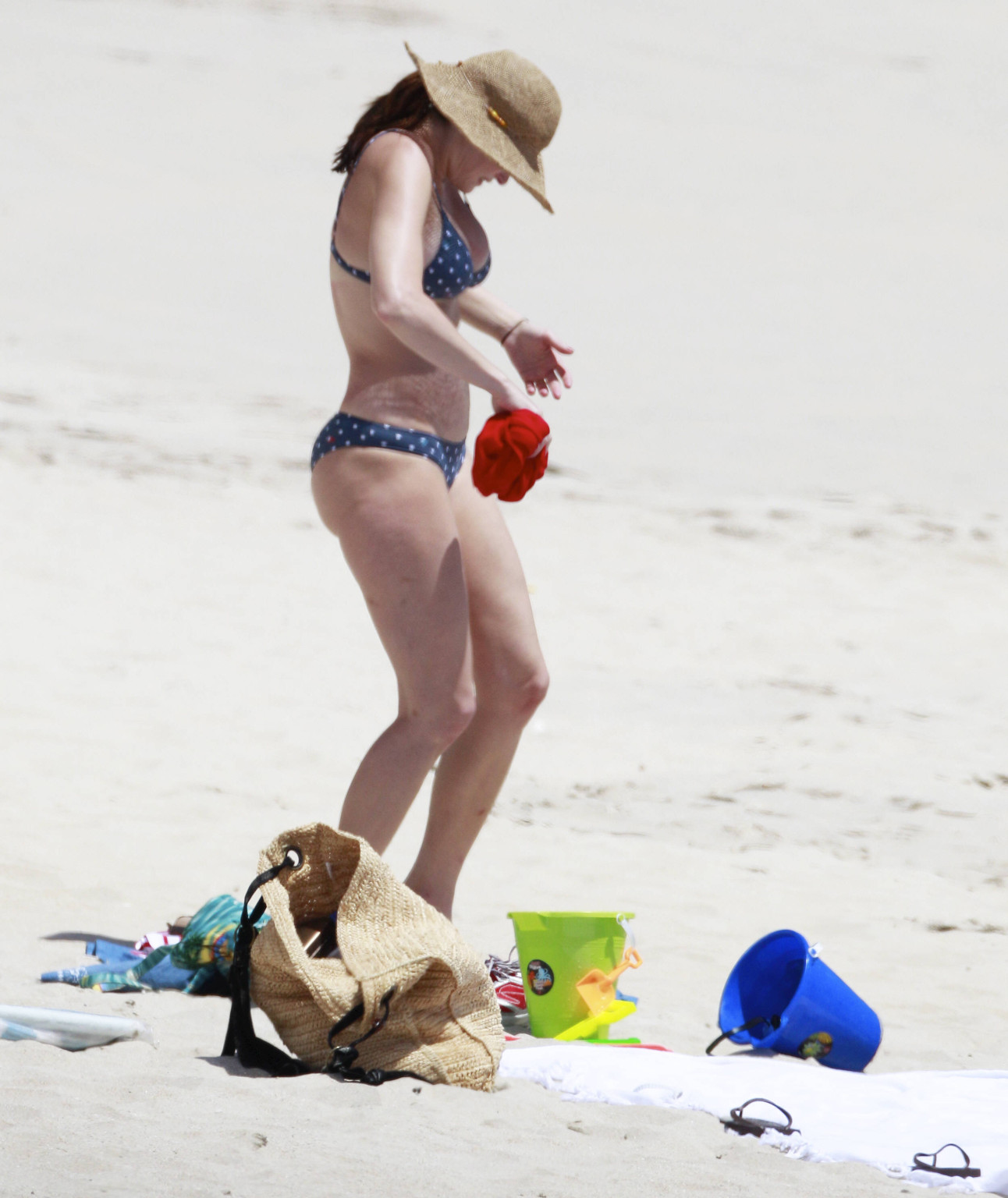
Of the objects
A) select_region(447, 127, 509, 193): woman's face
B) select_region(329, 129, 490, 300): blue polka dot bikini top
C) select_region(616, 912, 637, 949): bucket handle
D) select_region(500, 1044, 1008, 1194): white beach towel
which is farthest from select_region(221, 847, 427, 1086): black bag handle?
select_region(447, 127, 509, 193): woman's face

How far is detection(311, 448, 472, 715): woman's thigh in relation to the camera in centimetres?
322

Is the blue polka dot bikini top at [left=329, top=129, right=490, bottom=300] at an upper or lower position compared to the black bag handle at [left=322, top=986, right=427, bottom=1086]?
upper

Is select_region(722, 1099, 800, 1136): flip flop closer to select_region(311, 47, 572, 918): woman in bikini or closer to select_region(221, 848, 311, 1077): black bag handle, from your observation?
select_region(221, 848, 311, 1077): black bag handle

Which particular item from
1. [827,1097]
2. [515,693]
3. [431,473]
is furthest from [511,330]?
[827,1097]

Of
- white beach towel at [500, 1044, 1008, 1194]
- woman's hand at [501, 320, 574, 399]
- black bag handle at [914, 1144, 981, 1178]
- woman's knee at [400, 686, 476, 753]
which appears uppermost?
woman's hand at [501, 320, 574, 399]

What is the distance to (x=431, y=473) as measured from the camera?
3.27 metres

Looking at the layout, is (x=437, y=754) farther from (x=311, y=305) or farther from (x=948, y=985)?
(x=311, y=305)

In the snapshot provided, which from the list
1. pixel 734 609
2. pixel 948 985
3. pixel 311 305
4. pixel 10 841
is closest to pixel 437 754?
pixel 948 985

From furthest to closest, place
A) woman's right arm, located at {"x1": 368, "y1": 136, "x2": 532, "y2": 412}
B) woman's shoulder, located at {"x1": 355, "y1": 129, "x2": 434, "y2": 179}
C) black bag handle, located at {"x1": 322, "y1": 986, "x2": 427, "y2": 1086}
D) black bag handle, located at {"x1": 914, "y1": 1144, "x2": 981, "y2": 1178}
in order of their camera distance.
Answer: woman's shoulder, located at {"x1": 355, "y1": 129, "x2": 434, "y2": 179} → woman's right arm, located at {"x1": 368, "y1": 136, "x2": 532, "y2": 412} → black bag handle, located at {"x1": 322, "y1": 986, "x2": 427, "y2": 1086} → black bag handle, located at {"x1": 914, "y1": 1144, "x2": 981, "y2": 1178}

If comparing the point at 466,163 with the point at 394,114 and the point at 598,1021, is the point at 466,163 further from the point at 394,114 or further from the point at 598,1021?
the point at 598,1021

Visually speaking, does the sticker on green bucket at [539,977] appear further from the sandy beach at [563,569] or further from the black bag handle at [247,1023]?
the black bag handle at [247,1023]

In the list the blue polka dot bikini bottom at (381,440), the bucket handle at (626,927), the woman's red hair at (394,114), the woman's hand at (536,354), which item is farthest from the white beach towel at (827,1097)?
the woman's red hair at (394,114)

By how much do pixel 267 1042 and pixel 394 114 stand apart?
6.23 ft

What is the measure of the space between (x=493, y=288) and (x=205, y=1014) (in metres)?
15.4
